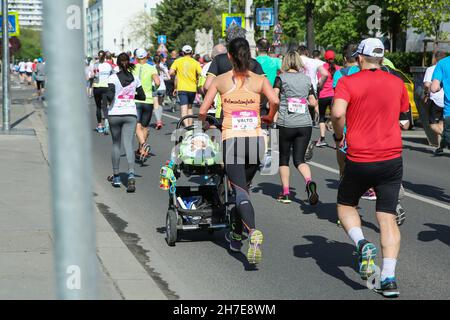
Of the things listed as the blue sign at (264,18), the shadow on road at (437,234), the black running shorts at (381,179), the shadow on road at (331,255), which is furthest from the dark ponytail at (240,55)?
the blue sign at (264,18)

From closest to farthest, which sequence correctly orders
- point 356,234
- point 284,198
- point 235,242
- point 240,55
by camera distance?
point 356,234 → point 240,55 → point 235,242 → point 284,198

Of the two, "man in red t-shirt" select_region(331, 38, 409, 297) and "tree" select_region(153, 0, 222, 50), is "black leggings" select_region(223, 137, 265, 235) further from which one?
"tree" select_region(153, 0, 222, 50)

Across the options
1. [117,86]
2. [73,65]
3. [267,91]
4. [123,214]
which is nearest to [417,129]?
[117,86]

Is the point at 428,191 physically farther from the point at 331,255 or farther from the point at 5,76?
the point at 5,76

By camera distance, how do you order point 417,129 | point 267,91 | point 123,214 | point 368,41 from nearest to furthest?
point 368,41
point 267,91
point 123,214
point 417,129

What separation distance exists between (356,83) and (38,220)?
395 cm

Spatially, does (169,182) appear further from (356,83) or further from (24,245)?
(356,83)

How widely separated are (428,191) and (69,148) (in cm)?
946

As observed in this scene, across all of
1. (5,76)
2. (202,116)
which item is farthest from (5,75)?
(202,116)

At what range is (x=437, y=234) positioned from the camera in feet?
27.7

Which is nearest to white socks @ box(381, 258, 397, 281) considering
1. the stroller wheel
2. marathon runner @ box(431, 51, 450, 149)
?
the stroller wheel

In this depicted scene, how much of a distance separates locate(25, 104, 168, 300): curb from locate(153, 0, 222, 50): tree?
97.8m

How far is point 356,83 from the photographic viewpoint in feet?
19.5

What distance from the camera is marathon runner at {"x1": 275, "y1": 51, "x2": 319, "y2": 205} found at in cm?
986
